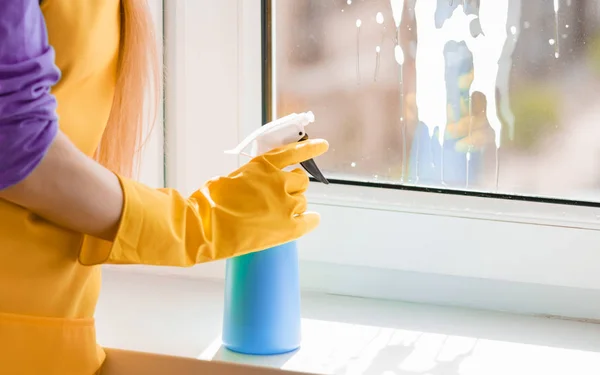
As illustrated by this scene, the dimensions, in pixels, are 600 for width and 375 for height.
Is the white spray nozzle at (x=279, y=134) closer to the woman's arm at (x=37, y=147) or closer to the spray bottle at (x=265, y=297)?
the spray bottle at (x=265, y=297)

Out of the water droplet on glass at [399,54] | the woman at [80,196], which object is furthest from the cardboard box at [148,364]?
the water droplet on glass at [399,54]

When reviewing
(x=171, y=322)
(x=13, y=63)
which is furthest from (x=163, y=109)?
(x=13, y=63)

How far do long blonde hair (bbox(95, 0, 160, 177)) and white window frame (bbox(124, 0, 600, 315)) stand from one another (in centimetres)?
20

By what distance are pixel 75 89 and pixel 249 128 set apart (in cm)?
41

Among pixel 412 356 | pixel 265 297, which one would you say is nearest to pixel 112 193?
pixel 265 297

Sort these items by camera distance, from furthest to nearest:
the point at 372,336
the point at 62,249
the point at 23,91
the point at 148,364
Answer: the point at 372,336
the point at 148,364
the point at 62,249
the point at 23,91

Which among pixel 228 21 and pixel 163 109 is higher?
pixel 228 21

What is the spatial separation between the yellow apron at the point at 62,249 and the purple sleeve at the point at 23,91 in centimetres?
6

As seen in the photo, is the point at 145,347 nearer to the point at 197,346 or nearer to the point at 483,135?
the point at 197,346

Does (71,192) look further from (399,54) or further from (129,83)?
(399,54)

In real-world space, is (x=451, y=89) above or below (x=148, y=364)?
above

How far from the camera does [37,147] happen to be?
0.64 meters

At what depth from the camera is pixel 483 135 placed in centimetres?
102

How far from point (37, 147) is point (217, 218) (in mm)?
189
